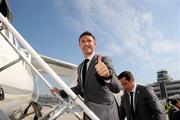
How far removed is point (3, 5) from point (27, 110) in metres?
2.96

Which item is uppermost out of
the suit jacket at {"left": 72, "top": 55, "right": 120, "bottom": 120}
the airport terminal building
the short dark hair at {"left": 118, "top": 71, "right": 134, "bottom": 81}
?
the airport terminal building

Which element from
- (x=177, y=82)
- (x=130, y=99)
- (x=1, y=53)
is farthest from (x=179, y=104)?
(x=177, y=82)

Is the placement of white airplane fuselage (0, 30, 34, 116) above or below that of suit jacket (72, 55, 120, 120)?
above

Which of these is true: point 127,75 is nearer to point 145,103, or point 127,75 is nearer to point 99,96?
point 145,103

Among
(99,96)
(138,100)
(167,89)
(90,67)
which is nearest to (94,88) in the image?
(99,96)

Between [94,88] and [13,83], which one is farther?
[13,83]

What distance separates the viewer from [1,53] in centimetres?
500

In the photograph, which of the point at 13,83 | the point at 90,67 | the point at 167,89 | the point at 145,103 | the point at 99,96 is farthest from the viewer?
the point at 167,89

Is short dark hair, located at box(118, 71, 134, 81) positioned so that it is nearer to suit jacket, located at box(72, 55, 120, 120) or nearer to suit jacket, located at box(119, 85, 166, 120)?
suit jacket, located at box(119, 85, 166, 120)

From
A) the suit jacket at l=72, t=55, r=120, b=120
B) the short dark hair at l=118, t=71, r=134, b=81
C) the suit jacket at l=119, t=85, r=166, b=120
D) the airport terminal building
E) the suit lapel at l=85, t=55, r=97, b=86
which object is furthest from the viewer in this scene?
the airport terminal building

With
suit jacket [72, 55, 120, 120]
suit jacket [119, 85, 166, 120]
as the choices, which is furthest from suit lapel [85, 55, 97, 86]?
suit jacket [119, 85, 166, 120]

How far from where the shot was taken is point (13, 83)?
17.1 ft

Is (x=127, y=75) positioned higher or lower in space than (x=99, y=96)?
higher

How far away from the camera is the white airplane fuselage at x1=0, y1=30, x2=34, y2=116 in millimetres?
5000
